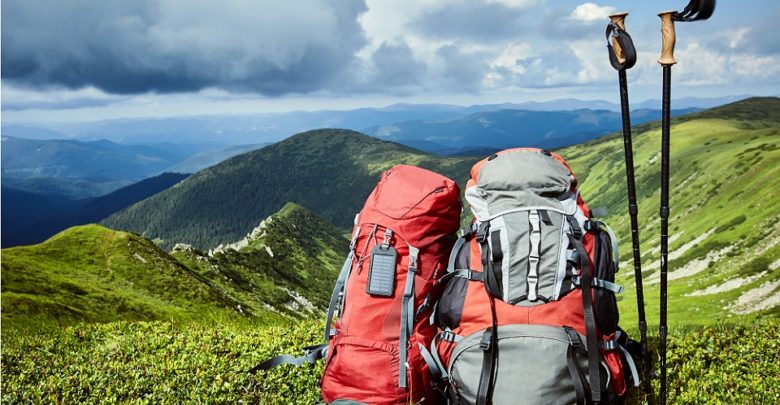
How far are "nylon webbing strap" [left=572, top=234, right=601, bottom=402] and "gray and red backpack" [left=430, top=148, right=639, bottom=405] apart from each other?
0.04 feet

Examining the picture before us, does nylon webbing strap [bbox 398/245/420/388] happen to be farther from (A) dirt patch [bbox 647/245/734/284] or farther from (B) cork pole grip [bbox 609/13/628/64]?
(A) dirt patch [bbox 647/245/734/284]

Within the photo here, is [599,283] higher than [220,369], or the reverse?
[599,283]

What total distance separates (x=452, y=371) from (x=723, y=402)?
351cm

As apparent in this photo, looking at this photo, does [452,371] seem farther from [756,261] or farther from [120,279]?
[756,261]

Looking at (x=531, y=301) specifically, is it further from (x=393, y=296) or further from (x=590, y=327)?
(x=393, y=296)

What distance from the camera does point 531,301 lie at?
227 inches

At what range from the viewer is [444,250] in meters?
6.82

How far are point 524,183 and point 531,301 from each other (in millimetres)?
1427

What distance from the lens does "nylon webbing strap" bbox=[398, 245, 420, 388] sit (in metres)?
6.10

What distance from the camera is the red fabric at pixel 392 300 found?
6180 millimetres

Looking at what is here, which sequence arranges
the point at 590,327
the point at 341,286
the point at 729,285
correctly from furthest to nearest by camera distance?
the point at 729,285 < the point at 341,286 < the point at 590,327

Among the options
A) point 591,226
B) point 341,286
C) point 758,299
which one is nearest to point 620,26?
point 591,226

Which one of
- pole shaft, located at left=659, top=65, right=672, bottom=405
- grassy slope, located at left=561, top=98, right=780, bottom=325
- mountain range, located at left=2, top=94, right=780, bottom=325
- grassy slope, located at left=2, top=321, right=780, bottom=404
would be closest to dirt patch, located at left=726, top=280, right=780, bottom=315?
mountain range, located at left=2, top=94, right=780, bottom=325

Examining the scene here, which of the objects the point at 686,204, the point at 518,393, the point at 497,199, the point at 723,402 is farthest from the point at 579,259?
the point at 686,204
